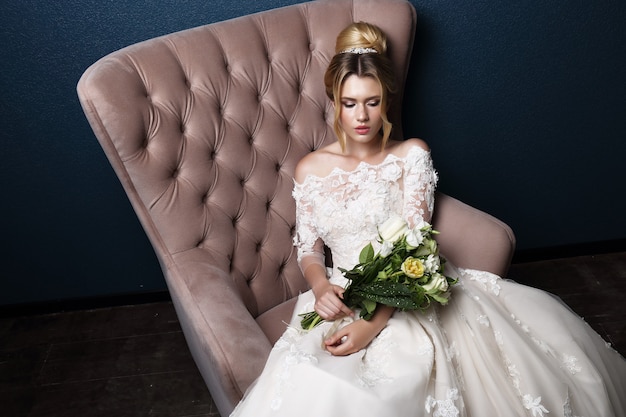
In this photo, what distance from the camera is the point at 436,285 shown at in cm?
173

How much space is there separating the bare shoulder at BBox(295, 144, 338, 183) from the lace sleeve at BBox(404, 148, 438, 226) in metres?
0.28

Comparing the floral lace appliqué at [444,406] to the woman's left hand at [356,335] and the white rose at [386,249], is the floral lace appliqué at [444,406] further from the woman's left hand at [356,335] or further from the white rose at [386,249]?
the white rose at [386,249]

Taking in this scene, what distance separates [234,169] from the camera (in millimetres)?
2322

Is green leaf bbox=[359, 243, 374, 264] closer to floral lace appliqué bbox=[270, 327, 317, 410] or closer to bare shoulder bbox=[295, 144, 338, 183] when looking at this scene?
floral lace appliqué bbox=[270, 327, 317, 410]

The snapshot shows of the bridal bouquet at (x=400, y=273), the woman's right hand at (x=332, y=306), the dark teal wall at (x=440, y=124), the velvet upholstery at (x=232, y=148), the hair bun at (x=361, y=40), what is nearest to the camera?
the bridal bouquet at (x=400, y=273)

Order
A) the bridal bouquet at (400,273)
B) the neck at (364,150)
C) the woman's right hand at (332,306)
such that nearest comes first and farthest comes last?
the bridal bouquet at (400,273), the woman's right hand at (332,306), the neck at (364,150)

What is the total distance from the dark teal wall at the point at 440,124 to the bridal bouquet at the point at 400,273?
1.30m

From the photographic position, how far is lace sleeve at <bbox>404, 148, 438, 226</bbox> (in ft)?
7.17

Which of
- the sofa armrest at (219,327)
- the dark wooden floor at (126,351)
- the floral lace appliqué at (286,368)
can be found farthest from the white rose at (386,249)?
the dark wooden floor at (126,351)

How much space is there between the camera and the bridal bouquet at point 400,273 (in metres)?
1.73

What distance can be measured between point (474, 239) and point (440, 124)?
3.05ft

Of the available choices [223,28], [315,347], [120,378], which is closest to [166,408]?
[120,378]

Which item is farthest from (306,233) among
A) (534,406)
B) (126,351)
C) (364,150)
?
(126,351)

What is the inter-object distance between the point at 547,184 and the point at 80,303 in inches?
102
